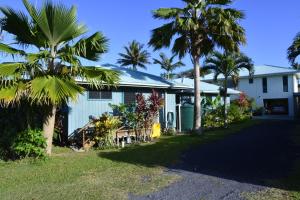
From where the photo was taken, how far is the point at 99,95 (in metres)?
16.7

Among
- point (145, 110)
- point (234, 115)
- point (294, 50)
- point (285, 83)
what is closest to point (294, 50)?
point (294, 50)

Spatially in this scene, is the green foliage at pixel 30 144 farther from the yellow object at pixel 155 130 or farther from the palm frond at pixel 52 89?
the yellow object at pixel 155 130

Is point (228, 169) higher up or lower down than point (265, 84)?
lower down

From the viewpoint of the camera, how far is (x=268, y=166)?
10.0 meters

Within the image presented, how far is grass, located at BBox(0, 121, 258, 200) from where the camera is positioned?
7570 mm

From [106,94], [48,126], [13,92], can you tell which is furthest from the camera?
[106,94]

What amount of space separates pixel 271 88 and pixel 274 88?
0.34m

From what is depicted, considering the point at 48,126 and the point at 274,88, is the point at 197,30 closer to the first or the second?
the point at 48,126

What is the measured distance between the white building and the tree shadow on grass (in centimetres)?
2637

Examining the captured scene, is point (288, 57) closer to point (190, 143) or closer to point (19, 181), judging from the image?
point (190, 143)

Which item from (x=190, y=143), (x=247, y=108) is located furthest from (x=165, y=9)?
(x=247, y=108)

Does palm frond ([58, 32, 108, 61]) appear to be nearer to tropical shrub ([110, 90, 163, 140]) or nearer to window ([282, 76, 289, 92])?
tropical shrub ([110, 90, 163, 140])

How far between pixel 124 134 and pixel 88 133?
1.81 meters

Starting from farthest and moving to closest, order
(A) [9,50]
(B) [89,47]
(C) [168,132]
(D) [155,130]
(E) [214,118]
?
(E) [214,118], (C) [168,132], (D) [155,130], (B) [89,47], (A) [9,50]
